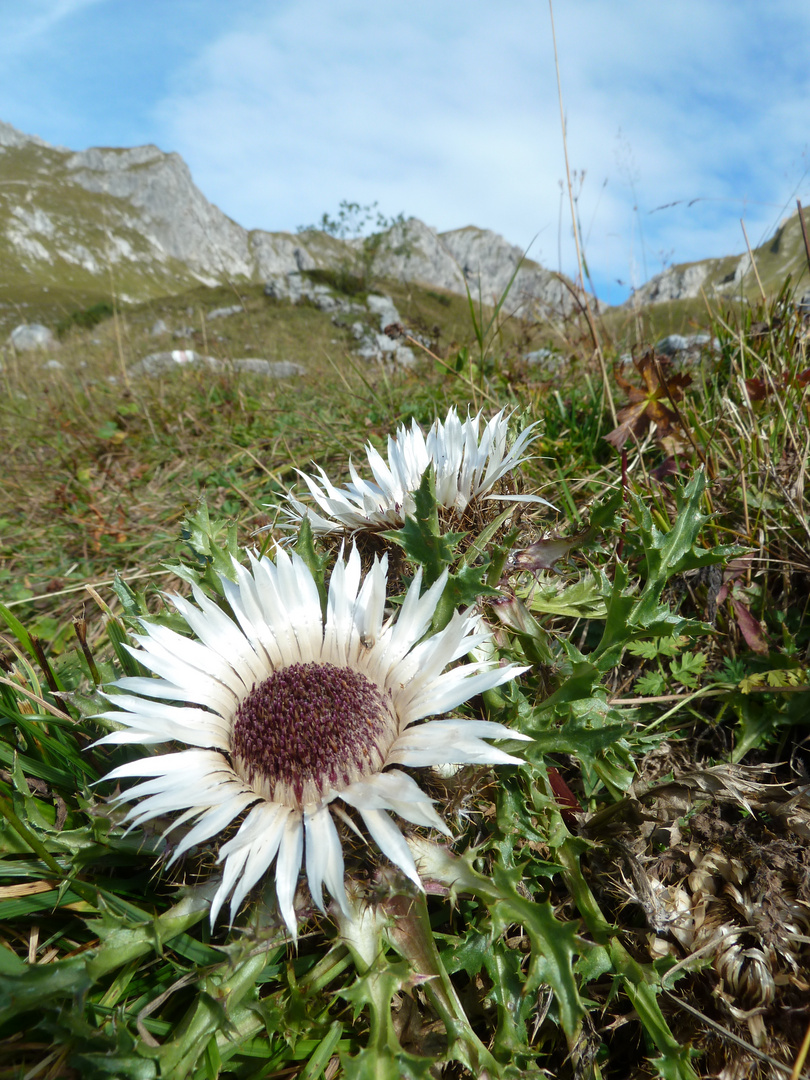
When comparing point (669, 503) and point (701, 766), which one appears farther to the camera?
point (669, 503)

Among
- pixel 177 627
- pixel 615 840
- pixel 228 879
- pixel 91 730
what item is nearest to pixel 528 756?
pixel 615 840

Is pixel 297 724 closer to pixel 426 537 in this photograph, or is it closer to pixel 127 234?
pixel 426 537

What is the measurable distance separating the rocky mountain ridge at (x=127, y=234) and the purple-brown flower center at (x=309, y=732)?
4526cm

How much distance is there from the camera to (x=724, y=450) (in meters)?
2.13

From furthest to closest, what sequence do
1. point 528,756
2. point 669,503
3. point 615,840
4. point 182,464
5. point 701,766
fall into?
point 182,464, point 669,503, point 701,766, point 615,840, point 528,756

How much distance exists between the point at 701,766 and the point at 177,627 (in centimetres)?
131

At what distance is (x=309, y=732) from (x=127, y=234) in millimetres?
95504

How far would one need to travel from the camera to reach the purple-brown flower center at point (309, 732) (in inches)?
37.9

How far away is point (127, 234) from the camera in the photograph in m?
78.3

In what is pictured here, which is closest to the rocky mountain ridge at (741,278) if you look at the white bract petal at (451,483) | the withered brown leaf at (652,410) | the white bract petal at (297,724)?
the withered brown leaf at (652,410)

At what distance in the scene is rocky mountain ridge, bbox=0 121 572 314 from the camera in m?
65.0

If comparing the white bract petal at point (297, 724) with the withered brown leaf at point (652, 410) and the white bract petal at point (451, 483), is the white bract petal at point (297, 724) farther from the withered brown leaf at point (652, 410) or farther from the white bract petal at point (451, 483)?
the withered brown leaf at point (652, 410)

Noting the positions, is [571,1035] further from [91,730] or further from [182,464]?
[182,464]

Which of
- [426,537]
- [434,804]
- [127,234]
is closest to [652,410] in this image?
[426,537]
